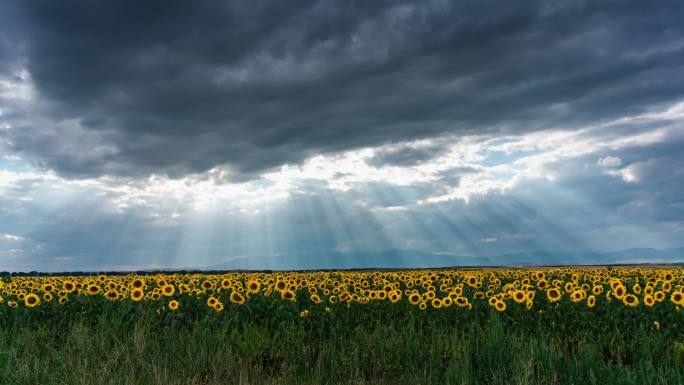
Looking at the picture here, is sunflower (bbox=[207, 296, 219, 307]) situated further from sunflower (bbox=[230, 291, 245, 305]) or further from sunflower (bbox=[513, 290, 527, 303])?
sunflower (bbox=[513, 290, 527, 303])

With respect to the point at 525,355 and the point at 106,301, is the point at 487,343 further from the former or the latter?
the point at 106,301

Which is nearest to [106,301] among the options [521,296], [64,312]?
[64,312]

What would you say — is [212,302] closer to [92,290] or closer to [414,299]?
[92,290]

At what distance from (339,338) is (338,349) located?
2.28 ft

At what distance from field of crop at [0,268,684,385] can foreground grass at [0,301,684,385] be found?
0.04m

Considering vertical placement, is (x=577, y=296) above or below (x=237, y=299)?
below

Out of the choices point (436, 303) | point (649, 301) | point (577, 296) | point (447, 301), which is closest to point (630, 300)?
point (649, 301)

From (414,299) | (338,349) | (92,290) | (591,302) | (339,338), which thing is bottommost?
(338,349)

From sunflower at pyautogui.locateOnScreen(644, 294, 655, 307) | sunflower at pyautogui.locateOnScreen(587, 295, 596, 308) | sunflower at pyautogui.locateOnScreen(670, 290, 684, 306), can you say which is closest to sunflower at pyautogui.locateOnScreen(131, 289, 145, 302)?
sunflower at pyautogui.locateOnScreen(587, 295, 596, 308)

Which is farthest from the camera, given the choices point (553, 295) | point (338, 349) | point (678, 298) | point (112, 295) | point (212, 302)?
point (112, 295)

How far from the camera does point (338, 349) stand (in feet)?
34.9

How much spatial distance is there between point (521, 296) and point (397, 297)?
11.1 ft

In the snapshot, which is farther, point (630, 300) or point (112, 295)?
point (112, 295)

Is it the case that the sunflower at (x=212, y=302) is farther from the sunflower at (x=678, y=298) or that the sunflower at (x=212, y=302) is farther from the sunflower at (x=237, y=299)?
the sunflower at (x=678, y=298)
